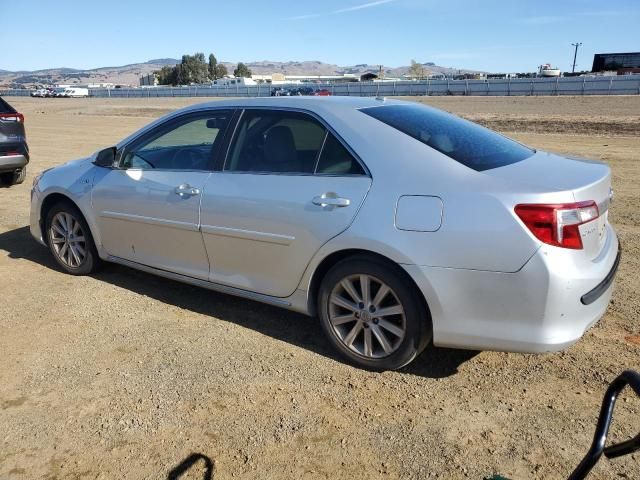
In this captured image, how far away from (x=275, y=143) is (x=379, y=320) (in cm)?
148

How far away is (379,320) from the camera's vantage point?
11.5ft

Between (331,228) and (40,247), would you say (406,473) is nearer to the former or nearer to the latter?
(331,228)

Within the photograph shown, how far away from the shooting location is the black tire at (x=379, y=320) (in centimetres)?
333

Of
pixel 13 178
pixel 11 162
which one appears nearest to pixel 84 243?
pixel 11 162

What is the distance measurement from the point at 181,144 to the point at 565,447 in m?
3.59

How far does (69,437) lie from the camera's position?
307 centimetres

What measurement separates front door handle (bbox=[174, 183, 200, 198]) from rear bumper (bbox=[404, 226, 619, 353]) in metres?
1.82

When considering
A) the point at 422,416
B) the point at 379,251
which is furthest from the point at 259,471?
the point at 379,251

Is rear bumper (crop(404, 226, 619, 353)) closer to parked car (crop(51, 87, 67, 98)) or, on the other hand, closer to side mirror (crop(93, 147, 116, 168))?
side mirror (crop(93, 147, 116, 168))


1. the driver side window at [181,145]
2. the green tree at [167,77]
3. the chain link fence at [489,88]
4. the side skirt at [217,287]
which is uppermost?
the driver side window at [181,145]

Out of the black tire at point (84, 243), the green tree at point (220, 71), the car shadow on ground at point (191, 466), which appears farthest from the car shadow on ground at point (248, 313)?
the green tree at point (220, 71)

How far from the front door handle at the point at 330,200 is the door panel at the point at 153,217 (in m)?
1.07

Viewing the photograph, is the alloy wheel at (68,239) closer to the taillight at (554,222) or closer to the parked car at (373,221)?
the parked car at (373,221)

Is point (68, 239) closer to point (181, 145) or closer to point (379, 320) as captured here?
point (181, 145)
